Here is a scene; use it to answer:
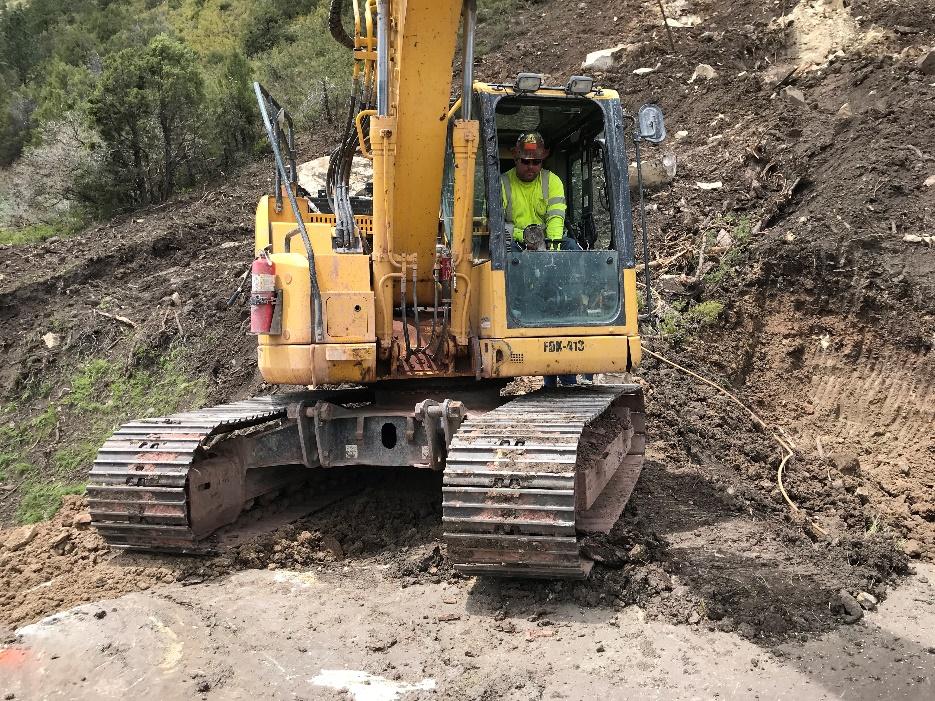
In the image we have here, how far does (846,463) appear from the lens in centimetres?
685

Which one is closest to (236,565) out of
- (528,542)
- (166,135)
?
(528,542)

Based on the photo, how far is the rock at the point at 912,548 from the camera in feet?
17.2

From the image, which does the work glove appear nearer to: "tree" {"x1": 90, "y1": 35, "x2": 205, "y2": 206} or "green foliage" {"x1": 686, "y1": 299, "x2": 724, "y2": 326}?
"green foliage" {"x1": 686, "y1": 299, "x2": 724, "y2": 326}

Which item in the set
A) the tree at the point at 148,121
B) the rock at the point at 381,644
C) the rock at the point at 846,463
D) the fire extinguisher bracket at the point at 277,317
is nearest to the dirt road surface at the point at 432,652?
the rock at the point at 381,644

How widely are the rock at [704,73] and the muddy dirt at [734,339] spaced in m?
0.16

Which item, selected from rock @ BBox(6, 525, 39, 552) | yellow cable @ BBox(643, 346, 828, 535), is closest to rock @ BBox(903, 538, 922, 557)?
yellow cable @ BBox(643, 346, 828, 535)

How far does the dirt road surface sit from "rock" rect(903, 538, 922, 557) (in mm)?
986

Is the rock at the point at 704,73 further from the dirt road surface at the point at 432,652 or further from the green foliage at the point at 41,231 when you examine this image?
the green foliage at the point at 41,231

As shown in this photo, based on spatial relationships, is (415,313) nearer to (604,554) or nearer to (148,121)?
(604,554)

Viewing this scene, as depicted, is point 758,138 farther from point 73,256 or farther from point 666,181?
point 73,256

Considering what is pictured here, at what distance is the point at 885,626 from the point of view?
3.95 metres

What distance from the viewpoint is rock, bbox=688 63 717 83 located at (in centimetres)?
1243

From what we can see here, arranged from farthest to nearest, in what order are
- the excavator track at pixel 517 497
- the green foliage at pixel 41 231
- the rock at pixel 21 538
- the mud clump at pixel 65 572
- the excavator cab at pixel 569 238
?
1. the green foliage at pixel 41 231
2. the rock at pixel 21 538
3. the excavator cab at pixel 569 238
4. the mud clump at pixel 65 572
5. the excavator track at pixel 517 497

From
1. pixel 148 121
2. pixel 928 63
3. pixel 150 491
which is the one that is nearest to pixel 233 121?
pixel 148 121
